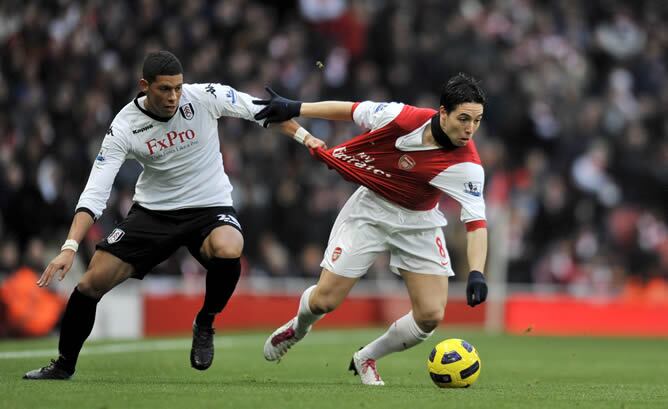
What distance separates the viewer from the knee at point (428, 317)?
9695mm

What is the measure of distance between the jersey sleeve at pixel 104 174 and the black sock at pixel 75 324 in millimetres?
747

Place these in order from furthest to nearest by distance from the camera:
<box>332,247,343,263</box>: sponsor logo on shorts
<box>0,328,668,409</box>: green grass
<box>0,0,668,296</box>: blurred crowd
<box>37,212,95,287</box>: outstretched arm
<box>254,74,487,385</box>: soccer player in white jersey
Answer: <box>0,0,668,296</box>: blurred crowd, <box>332,247,343,263</box>: sponsor logo on shorts, <box>254,74,487,385</box>: soccer player in white jersey, <box>37,212,95,287</box>: outstretched arm, <box>0,328,668,409</box>: green grass

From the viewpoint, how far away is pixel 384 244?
1000cm

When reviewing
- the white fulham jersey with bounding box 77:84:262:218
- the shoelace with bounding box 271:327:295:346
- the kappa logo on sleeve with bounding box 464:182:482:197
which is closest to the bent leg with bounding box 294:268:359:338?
the shoelace with bounding box 271:327:295:346

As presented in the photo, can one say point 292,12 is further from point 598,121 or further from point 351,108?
point 351,108

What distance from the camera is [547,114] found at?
2364cm

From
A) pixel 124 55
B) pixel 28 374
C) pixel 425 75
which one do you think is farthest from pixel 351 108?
pixel 425 75

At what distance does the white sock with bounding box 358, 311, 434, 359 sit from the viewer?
9867 mm

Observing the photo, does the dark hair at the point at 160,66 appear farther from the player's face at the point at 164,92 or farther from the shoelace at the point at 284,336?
the shoelace at the point at 284,336

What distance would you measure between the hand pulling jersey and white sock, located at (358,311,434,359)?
31.4 inches

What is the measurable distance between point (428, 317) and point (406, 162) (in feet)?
4.02

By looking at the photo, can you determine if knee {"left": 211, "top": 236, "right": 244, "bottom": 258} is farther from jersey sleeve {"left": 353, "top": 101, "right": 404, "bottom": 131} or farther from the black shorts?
jersey sleeve {"left": 353, "top": 101, "right": 404, "bottom": 131}

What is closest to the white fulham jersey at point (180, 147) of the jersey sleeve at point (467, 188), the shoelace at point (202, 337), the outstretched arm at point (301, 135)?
the outstretched arm at point (301, 135)

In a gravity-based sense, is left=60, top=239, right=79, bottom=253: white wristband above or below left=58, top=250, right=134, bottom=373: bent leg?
above
